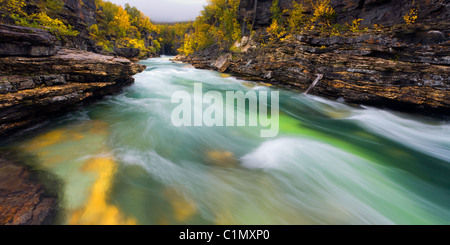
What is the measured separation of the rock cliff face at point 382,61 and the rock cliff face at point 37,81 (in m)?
11.4

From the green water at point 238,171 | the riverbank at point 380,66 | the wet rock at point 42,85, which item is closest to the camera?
the green water at point 238,171

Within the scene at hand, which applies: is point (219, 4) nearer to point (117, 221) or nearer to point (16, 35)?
point (16, 35)

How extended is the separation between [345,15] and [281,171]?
15614 mm

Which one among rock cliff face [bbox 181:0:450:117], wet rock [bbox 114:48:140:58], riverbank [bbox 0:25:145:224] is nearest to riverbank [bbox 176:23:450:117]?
rock cliff face [bbox 181:0:450:117]

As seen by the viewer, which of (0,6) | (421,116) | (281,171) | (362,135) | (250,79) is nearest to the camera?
(281,171)

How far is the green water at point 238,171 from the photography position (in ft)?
9.42

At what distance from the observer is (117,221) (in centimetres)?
250

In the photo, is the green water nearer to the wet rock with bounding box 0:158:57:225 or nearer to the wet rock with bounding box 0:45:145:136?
the wet rock with bounding box 0:158:57:225

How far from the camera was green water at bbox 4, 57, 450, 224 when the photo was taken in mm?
2871

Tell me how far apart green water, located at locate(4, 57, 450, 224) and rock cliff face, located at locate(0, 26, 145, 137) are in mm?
555

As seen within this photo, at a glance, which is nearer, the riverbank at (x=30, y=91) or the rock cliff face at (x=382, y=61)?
the riverbank at (x=30, y=91)

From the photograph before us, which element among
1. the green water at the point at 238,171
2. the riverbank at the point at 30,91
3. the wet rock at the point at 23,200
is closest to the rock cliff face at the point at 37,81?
the riverbank at the point at 30,91

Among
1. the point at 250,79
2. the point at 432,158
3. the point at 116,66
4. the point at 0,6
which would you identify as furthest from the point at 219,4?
the point at 432,158

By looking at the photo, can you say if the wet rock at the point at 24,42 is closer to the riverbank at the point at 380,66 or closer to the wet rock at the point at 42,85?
the wet rock at the point at 42,85
